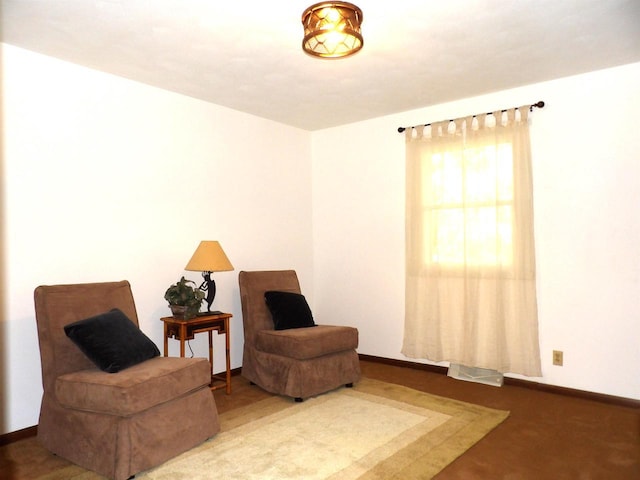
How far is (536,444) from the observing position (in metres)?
2.65

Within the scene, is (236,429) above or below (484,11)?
below

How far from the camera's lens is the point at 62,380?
2.44 m

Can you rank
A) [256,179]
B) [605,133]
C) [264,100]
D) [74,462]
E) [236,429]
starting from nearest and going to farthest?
1. [74,462]
2. [236,429]
3. [605,133]
4. [264,100]
5. [256,179]

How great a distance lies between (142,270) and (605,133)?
3.68m

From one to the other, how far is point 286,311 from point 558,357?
86.6 inches

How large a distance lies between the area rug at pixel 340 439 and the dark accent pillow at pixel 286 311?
61 centimetres

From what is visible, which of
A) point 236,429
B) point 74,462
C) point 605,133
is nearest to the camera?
point 74,462

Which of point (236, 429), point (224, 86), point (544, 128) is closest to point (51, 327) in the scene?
point (236, 429)

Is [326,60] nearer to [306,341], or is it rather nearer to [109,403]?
[306,341]

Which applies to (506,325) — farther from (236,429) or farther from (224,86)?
(224,86)

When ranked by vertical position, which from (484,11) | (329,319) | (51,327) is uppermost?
(484,11)

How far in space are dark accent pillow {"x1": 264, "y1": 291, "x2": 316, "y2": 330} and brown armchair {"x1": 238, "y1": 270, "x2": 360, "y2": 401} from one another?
64 millimetres

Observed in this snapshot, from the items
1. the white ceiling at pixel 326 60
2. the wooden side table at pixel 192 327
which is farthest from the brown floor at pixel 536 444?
the white ceiling at pixel 326 60

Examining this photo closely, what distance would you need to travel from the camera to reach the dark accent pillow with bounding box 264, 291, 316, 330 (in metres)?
3.81
